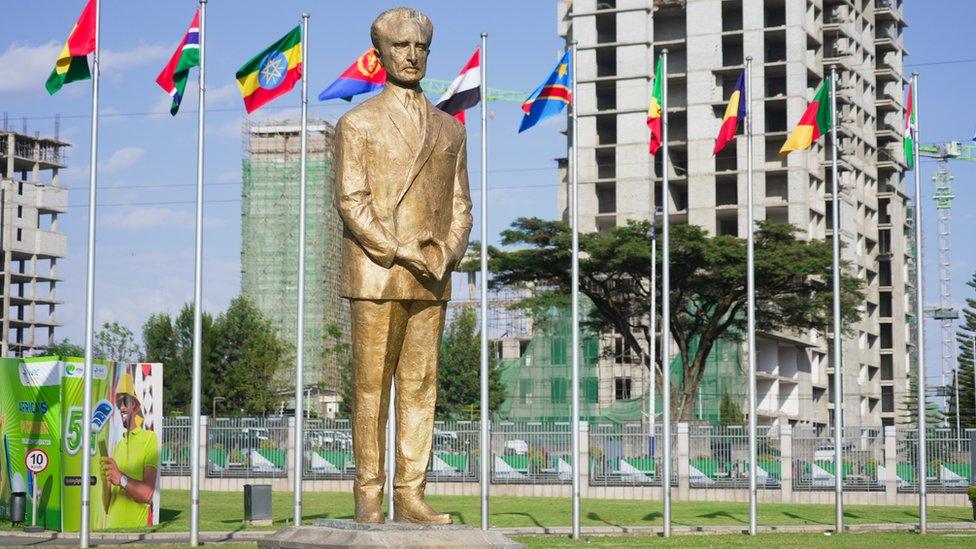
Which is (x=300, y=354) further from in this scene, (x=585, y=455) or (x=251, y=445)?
(x=251, y=445)

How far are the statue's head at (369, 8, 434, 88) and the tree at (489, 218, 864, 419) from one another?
41.5 m

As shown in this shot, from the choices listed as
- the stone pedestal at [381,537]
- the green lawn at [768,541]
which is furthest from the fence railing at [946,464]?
the stone pedestal at [381,537]

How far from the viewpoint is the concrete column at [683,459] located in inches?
1556

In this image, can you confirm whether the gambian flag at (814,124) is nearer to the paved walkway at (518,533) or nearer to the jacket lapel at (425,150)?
the paved walkway at (518,533)

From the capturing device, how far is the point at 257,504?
2888 centimetres

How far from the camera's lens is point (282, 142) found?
98.0 meters

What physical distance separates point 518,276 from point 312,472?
16522 millimetres

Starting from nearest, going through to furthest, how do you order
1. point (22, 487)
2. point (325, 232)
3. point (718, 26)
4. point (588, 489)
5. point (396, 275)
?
point (396, 275) → point (22, 487) → point (588, 489) → point (718, 26) → point (325, 232)

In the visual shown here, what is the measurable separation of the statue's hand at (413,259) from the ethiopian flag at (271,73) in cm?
1342

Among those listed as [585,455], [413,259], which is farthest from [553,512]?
[413,259]

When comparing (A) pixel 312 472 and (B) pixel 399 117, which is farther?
(A) pixel 312 472

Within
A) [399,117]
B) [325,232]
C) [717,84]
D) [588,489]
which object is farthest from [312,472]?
[325,232]

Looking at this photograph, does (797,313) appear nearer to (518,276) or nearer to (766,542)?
(518,276)

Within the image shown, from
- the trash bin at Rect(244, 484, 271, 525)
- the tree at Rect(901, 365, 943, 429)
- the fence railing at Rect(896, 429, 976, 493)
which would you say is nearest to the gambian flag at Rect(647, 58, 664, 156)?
the trash bin at Rect(244, 484, 271, 525)
